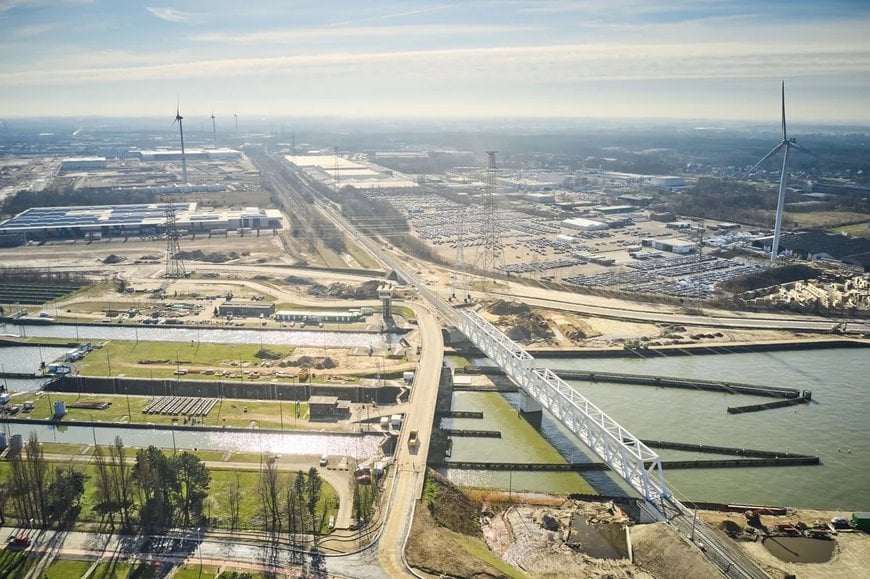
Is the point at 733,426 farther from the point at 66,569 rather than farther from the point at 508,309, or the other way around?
the point at 66,569

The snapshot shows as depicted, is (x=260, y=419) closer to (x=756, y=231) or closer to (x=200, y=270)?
(x=200, y=270)

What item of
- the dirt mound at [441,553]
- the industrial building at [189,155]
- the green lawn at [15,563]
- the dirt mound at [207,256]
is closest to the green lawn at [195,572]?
the green lawn at [15,563]

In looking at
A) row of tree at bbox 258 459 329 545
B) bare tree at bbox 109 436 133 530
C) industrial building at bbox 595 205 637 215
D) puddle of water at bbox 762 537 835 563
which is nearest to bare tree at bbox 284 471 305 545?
Answer: row of tree at bbox 258 459 329 545

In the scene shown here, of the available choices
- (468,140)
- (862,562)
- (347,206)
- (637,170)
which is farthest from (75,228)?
(468,140)

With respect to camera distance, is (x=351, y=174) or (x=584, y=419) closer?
(x=584, y=419)

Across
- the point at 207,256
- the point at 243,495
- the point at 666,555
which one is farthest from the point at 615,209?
the point at 243,495
